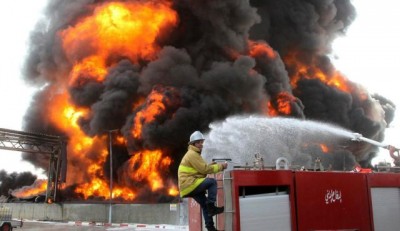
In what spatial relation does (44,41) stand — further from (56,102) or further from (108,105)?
(108,105)

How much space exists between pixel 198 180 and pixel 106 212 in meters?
19.2

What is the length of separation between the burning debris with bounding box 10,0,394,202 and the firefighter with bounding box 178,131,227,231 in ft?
70.5

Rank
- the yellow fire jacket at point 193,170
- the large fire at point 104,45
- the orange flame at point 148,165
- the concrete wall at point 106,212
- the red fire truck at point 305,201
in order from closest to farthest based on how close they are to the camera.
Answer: the yellow fire jacket at point 193,170, the red fire truck at point 305,201, the concrete wall at point 106,212, the orange flame at point 148,165, the large fire at point 104,45

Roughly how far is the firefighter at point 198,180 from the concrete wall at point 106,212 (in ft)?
45.1

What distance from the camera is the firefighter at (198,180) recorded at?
18.0 ft

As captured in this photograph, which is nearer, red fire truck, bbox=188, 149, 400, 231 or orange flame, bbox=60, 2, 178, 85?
red fire truck, bbox=188, 149, 400, 231

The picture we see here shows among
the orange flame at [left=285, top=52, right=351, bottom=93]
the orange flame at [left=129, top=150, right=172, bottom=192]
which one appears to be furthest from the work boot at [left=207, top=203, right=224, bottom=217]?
the orange flame at [left=285, top=52, right=351, bottom=93]

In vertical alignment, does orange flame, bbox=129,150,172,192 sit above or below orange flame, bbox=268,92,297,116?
below

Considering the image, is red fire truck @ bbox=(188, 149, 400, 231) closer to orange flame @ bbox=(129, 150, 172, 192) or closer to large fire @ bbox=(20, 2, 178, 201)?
orange flame @ bbox=(129, 150, 172, 192)

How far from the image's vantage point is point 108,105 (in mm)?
31516

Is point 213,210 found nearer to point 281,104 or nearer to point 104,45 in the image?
point 104,45

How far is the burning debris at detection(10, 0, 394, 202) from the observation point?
3039 centimetres

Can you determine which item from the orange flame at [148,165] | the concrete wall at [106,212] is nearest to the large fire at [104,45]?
the orange flame at [148,165]

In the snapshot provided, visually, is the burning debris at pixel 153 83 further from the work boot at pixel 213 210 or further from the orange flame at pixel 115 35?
the work boot at pixel 213 210
